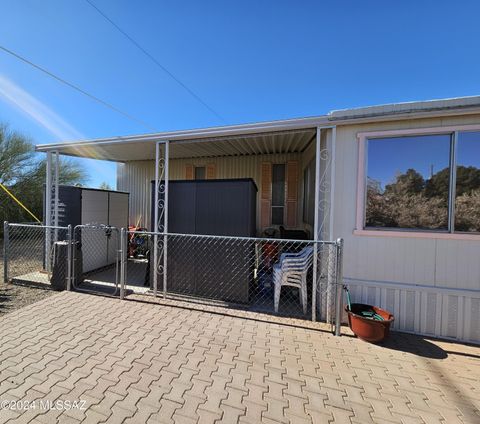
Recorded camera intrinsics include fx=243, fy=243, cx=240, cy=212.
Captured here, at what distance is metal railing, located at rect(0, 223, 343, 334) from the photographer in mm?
3578

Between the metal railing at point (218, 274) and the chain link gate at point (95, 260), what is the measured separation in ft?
0.07

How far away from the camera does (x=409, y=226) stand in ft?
10.7

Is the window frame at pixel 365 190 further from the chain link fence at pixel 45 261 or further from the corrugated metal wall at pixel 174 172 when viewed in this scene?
the chain link fence at pixel 45 261

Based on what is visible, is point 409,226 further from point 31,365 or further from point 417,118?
point 31,365

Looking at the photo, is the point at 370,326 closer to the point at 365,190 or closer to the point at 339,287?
the point at 339,287

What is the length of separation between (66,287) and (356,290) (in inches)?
192

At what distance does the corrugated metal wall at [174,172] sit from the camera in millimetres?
6684

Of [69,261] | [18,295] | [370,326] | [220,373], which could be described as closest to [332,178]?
[370,326]

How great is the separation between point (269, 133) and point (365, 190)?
168 cm

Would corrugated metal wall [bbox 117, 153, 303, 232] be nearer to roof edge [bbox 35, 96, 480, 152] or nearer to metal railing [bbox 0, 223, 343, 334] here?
metal railing [bbox 0, 223, 343, 334]

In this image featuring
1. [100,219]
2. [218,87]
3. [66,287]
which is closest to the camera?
[66,287]

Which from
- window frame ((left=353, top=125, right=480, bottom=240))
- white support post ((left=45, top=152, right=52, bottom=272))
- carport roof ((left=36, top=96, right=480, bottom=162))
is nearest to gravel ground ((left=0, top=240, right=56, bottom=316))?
white support post ((left=45, top=152, right=52, bottom=272))

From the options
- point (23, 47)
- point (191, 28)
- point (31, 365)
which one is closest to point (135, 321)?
point (31, 365)

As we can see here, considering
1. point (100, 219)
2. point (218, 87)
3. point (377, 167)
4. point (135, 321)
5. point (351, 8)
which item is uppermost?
point (218, 87)
